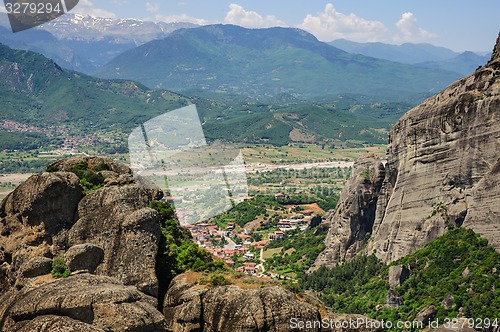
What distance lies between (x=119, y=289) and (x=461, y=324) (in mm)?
17391

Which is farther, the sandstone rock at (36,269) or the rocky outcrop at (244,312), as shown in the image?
the sandstone rock at (36,269)

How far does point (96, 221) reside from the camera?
16.5 metres

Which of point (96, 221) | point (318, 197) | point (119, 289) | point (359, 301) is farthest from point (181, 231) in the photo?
point (318, 197)

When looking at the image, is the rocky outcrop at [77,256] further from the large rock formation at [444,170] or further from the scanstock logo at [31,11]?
the large rock formation at [444,170]

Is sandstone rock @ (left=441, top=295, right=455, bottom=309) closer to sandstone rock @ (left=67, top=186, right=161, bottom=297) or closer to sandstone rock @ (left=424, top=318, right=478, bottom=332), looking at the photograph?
sandstone rock @ (left=424, top=318, right=478, bottom=332)

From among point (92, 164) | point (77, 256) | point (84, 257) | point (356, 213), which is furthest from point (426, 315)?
point (77, 256)

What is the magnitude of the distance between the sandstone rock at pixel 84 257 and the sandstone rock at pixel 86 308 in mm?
2377

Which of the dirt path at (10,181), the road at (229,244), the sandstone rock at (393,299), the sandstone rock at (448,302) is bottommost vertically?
the dirt path at (10,181)

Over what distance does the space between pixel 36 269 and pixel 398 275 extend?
2223cm

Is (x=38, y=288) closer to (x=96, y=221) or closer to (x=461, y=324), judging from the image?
(x=96, y=221)

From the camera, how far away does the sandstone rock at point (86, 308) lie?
11.3 m

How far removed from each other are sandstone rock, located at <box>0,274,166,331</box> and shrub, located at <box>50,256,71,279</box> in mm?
1875

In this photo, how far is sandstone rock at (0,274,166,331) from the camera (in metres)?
11.3

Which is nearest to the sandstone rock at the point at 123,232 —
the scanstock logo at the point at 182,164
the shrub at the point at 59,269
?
the shrub at the point at 59,269
